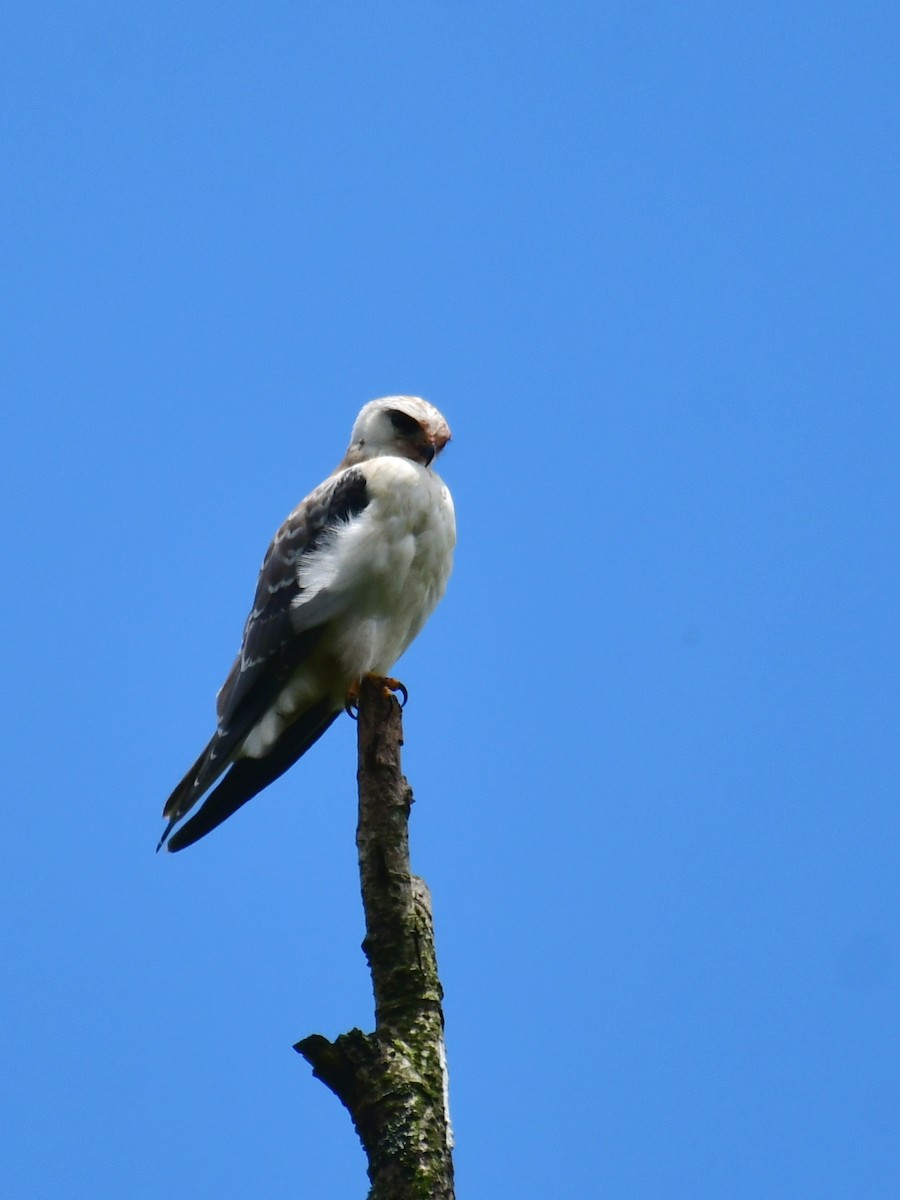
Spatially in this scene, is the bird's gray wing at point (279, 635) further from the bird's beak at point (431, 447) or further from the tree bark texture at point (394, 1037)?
the tree bark texture at point (394, 1037)

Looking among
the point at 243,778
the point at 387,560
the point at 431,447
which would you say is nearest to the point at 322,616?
the point at 387,560

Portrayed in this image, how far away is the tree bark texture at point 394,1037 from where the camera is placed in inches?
150

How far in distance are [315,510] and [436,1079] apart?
3186mm

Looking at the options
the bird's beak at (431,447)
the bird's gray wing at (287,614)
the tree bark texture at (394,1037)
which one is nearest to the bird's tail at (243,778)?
the bird's gray wing at (287,614)

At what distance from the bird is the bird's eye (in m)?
0.35

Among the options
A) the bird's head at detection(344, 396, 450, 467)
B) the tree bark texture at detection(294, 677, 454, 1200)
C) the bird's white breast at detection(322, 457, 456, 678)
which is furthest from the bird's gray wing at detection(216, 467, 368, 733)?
the tree bark texture at detection(294, 677, 454, 1200)

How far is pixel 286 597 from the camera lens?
6402mm

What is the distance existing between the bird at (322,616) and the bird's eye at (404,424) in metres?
0.35

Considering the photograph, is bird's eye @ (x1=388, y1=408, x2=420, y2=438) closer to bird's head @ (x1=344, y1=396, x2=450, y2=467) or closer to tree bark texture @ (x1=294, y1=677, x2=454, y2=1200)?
bird's head @ (x1=344, y1=396, x2=450, y2=467)

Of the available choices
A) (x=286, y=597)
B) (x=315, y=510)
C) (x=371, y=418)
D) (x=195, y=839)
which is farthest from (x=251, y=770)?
(x=371, y=418)

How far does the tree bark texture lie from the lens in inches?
150

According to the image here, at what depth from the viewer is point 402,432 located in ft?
23.1

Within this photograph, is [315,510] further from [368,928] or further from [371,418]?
[368,928]

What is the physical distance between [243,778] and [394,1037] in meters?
2.75
